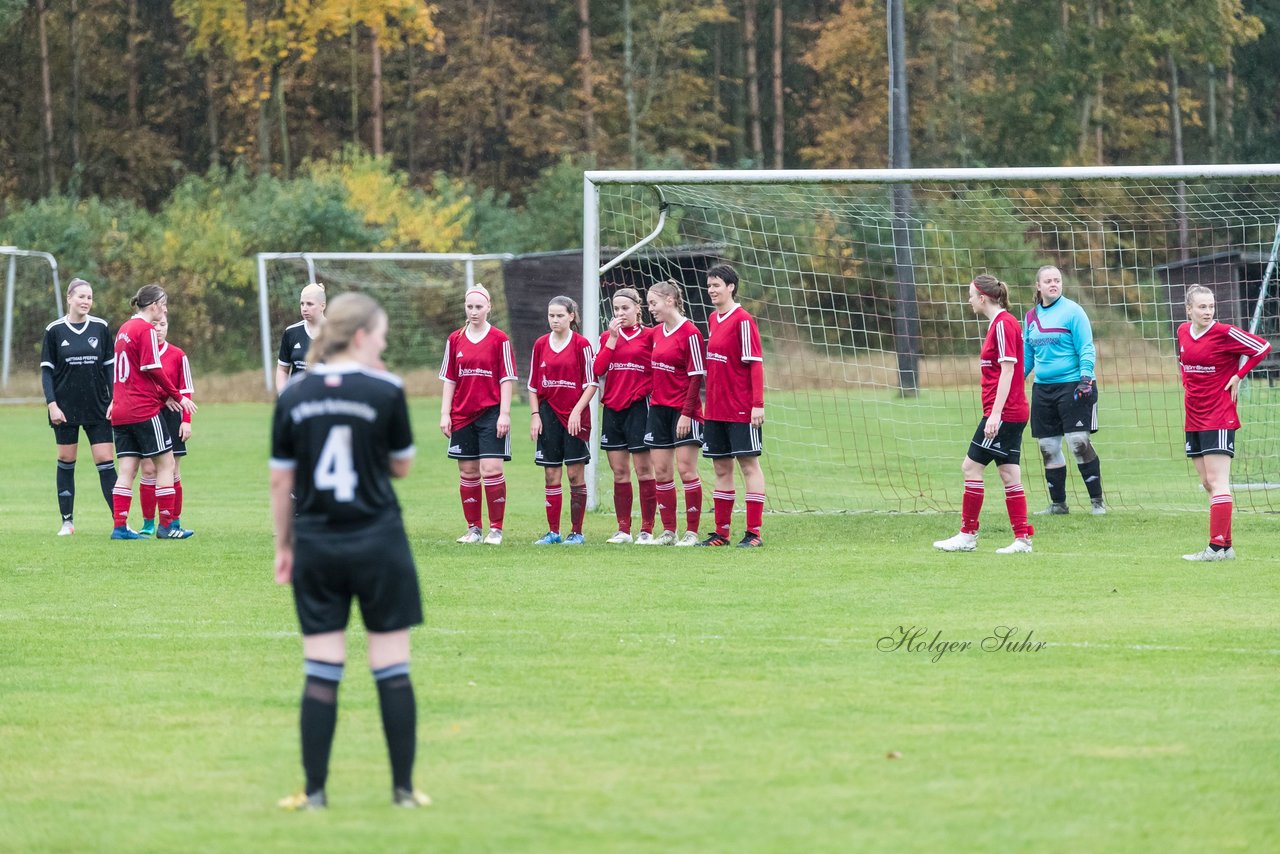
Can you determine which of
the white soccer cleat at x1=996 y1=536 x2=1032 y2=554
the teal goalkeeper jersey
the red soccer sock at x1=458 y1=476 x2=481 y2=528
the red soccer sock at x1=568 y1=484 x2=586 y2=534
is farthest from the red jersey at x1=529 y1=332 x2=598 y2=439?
the teal goalkeeper jersey

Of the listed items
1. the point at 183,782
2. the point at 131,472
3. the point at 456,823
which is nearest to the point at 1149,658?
the point at 456,823

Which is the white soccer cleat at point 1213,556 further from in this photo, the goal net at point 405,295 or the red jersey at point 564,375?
the goal net at point 405,295

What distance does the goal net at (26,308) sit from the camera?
105 feet

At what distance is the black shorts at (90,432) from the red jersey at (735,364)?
4.95 m

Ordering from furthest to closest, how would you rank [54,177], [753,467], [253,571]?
1. [54,177]
2. [753,467]
3. [253,571]

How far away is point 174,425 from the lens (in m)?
12.5

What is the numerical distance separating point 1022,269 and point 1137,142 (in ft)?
96.0

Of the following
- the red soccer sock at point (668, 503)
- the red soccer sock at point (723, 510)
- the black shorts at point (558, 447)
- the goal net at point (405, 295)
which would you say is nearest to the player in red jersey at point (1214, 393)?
the red soccer sock at point (723, 510)

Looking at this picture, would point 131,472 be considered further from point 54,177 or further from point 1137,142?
point 1137,142

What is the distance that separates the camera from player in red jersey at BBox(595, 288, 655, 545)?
11797mm

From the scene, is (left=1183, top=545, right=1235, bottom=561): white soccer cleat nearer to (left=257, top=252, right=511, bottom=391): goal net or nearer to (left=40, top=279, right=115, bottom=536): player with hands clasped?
(left=40, top=279, right=115, bottom=536): player with hands clasped

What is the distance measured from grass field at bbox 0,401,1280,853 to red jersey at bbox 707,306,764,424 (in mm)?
1058

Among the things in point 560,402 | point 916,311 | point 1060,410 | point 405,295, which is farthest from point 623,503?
point 405,295

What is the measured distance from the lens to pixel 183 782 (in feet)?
17.8
